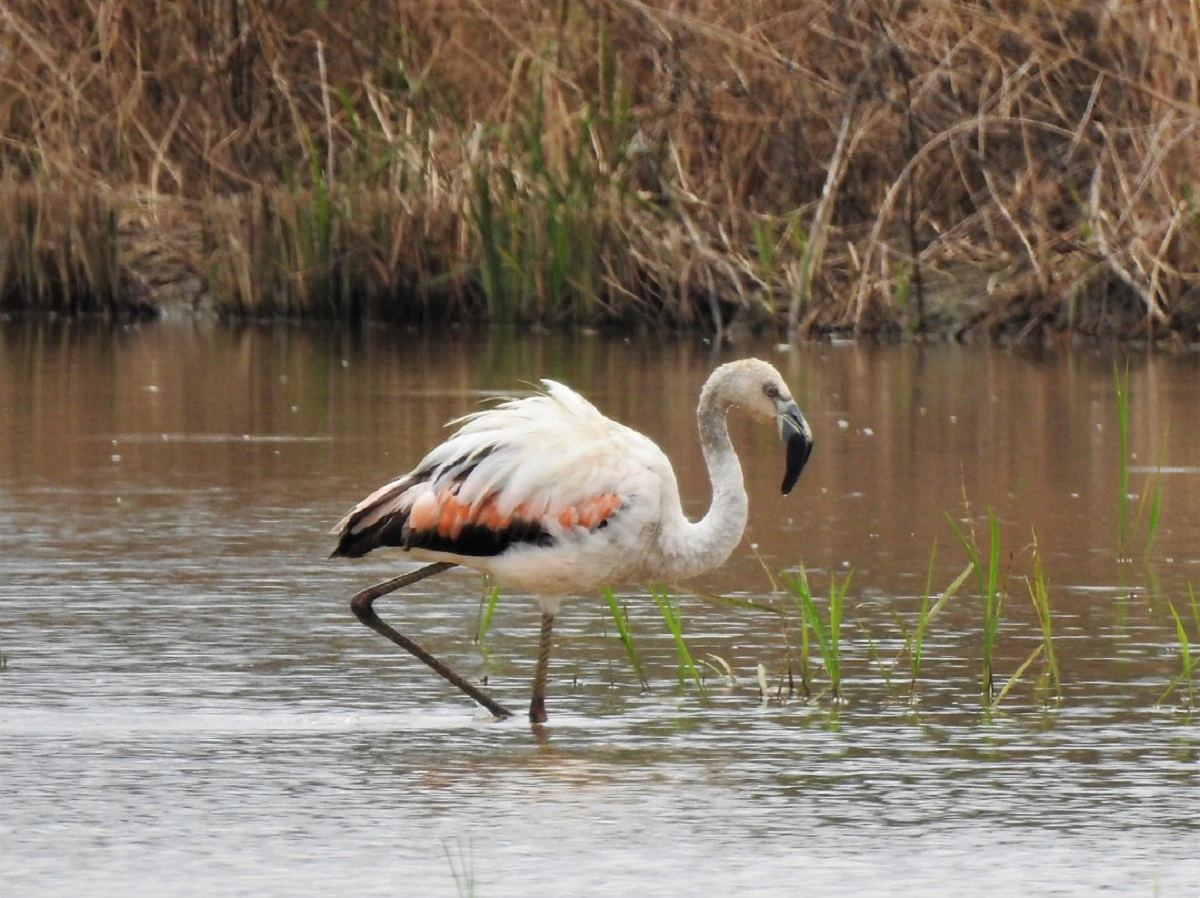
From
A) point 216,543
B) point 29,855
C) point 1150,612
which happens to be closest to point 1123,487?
point 1150,612

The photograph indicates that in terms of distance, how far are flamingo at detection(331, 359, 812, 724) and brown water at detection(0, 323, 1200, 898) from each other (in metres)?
0.29

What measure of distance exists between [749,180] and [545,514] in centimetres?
1159

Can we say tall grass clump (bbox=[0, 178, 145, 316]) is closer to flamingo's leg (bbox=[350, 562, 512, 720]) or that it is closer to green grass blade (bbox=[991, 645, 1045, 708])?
flamingo's leg (bbox=[350, 562, 512, 720])

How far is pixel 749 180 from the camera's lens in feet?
57.3

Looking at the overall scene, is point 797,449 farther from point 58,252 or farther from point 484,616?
point 58,252

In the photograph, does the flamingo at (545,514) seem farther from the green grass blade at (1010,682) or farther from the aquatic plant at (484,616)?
the green grass blade at (1010,682)

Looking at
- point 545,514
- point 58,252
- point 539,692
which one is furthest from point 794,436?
point 58,252

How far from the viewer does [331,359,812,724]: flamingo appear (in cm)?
606

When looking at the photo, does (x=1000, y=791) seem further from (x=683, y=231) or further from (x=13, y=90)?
(x=13, y=90)

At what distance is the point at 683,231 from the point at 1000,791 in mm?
11882

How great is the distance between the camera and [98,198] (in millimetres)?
18438

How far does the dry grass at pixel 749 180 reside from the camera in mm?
16094

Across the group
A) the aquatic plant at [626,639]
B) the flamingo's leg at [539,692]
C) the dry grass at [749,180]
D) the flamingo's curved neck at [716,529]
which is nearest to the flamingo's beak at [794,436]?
the flamingo's curved neck at [716,529]

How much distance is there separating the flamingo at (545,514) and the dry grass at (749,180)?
9439 millimetres
